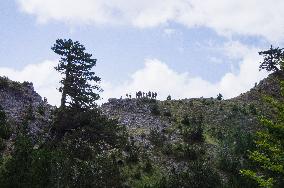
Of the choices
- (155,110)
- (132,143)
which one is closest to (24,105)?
(132,143)

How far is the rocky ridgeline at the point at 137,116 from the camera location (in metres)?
35.1

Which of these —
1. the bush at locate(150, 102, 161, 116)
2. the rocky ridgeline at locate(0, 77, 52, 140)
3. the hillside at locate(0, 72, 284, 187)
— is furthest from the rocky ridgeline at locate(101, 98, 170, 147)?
the rocky ridgeline at locate(0, 77, 52, 140)

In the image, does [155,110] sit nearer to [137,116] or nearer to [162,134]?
[137,116]

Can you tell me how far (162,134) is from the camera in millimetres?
34562

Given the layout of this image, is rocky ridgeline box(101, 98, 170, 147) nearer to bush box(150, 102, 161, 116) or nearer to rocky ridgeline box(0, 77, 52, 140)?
bush box(150, 102, 161, 116)

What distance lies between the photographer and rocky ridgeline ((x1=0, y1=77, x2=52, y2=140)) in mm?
30788

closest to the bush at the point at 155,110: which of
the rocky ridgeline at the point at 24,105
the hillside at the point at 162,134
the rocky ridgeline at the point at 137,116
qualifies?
the hillside at the point at 162,134

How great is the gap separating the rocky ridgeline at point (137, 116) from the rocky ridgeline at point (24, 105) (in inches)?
240

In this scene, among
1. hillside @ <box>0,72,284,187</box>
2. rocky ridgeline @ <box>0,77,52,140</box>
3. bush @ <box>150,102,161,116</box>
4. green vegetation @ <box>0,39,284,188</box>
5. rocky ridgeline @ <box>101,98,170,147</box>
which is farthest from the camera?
bush @ <box>150,102,161,116</box>

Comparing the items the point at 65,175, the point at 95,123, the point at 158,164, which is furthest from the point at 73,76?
the point at 65,175

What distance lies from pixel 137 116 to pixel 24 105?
33.4ft

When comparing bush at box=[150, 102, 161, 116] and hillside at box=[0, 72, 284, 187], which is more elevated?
bush at box=[150, 102, 161, 116]

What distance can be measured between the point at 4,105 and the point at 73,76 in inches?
231

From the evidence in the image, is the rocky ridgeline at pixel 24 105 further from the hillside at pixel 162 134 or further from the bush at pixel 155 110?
the bush at pixel 155 110
